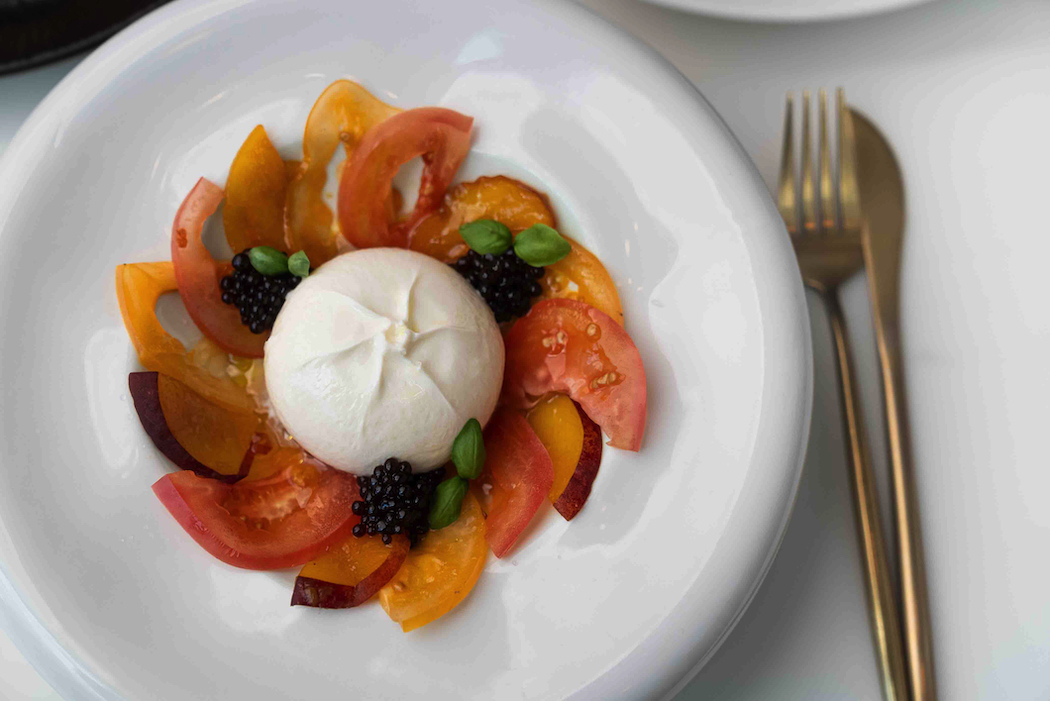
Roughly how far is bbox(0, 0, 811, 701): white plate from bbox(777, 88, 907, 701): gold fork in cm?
29

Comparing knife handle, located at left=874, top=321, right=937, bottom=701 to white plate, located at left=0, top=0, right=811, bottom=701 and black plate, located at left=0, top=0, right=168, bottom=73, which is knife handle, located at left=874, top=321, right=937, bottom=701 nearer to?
white plate, located at left=0, top=0, right=811, bottom=701

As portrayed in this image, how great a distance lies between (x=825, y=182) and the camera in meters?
→ 1.40

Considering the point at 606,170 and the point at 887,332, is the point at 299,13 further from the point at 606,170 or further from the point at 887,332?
the point at 887,332

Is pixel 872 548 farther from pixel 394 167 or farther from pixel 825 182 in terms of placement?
pixel 394 167

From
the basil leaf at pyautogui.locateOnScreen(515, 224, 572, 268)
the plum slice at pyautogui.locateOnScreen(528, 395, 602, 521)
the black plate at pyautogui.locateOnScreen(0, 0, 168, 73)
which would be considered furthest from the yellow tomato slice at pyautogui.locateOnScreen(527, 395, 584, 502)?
the black plate at pyautogui.locateOnScreen(0, 0, 168, 73)

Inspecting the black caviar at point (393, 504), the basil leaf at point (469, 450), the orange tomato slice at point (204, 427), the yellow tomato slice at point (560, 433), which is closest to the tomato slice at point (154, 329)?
the orange tomato slice at point (204, 427)

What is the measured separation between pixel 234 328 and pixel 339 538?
379mm

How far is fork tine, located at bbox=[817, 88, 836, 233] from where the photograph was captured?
1.39 metres

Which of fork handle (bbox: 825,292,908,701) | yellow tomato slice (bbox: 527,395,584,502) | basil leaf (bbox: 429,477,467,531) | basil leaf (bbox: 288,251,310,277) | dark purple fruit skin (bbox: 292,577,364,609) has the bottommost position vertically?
fork handle (bbox: 825,292,908,701)

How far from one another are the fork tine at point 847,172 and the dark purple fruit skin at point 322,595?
1.04 m

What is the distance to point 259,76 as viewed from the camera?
3.96 feet

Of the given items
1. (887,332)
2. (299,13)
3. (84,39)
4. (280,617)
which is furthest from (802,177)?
(84,39)

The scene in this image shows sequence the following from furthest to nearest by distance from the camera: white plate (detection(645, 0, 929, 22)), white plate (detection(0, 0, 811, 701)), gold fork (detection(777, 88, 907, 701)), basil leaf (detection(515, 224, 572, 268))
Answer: white plate (detection(645, 0, 929, 22)) < gold fork (detection(777, 88, 907, 701)) < basil leaf (detection(515, 224, 572, 268)) < white plate (detection(0, 0, 811, 701))

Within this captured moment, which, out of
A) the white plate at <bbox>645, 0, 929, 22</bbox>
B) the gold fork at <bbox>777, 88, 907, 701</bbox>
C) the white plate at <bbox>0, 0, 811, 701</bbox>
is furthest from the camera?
the white plate at <bbox>645, 0, 929, 22</bbox>
